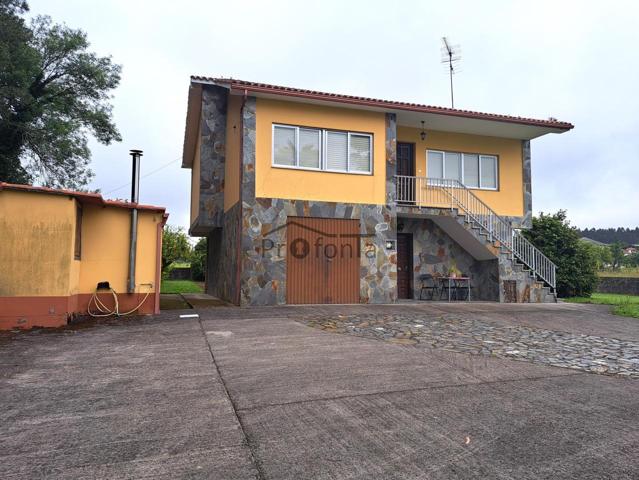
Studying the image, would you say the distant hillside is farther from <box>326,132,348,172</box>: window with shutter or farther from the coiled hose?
the coiled hose

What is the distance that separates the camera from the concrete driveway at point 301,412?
268 cm

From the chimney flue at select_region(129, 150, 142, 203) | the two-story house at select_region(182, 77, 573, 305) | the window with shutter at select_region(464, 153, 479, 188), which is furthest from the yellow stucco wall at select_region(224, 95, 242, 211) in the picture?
the window with shutter at select_region(464, 153, 479, 188)

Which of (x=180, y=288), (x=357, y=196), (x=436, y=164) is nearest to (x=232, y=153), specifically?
(x=357, y=196)

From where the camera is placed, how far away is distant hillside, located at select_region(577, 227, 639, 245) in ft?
284

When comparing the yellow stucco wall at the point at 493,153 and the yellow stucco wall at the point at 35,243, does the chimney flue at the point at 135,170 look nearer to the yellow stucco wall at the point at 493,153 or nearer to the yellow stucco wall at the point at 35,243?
the yellow stucco wall at the point at 35,243

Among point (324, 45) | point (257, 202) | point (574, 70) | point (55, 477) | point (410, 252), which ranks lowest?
point (55, 477)

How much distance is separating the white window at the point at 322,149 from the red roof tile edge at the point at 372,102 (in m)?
0.92

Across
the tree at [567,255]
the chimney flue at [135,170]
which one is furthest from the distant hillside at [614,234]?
the chimney flue at [135,170]

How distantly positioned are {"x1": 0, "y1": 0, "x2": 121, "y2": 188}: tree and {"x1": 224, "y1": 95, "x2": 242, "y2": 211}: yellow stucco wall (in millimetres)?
9687

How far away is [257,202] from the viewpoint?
38.4 feet

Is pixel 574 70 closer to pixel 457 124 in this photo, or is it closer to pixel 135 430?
pixel 457 124

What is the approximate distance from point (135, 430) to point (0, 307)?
232 inches

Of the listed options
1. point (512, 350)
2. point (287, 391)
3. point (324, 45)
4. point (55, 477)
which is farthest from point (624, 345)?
point (324, 45)

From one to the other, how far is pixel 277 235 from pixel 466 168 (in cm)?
765
